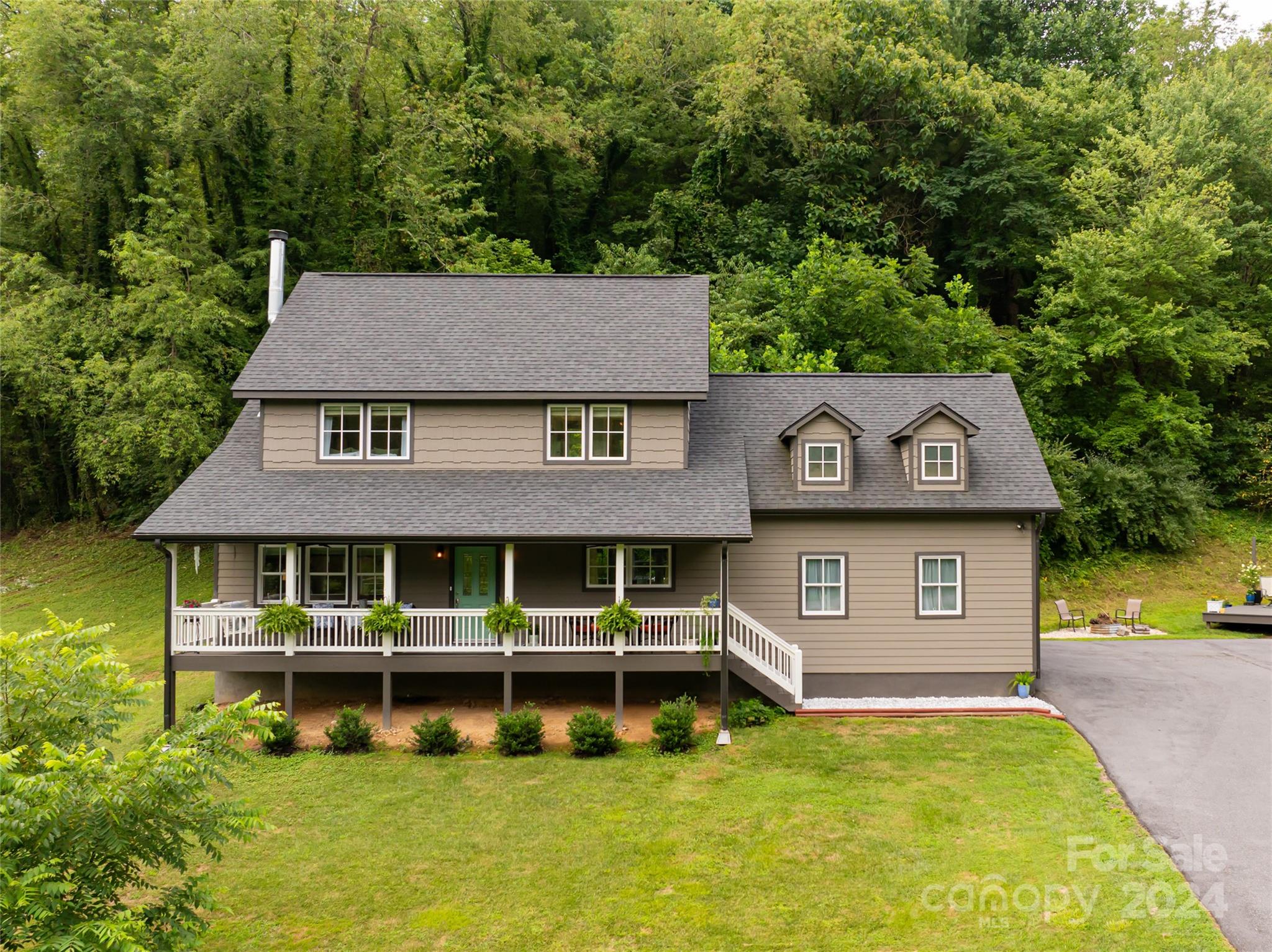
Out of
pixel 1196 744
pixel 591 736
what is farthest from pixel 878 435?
pixel 591 736

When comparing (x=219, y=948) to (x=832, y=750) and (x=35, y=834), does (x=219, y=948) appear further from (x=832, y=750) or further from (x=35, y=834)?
(x=832, y=750)

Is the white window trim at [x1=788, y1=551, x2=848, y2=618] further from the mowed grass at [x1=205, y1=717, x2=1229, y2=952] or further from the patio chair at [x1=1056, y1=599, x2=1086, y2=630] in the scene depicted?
the patio chair at [x1=1056, y1=599, x2=1086, y2=630]

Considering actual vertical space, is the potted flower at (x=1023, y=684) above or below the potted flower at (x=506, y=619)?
below

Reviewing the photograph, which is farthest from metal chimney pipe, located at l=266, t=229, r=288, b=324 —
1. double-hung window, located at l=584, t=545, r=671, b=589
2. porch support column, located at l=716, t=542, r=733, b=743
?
porch support column, located at l=716, t=542, r=733, b=743

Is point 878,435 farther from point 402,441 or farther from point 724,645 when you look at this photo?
point 402,441

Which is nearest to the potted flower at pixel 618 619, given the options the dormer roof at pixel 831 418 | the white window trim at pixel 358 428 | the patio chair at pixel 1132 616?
the dormer roof at pixel 831 418

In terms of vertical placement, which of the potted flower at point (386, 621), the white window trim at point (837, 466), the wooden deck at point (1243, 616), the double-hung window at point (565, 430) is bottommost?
the wooden deck at point (1243, 616)

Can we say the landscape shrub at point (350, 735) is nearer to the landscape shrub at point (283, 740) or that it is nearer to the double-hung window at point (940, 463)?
the landscape shrub at point (283, 740)
